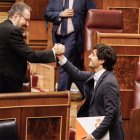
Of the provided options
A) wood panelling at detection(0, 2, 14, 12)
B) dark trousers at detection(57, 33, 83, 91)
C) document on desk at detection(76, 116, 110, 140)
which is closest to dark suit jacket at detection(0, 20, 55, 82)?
document on desk at detection(76, 116, 110, 140)

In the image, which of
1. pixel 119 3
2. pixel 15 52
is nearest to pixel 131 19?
pixel 119 3

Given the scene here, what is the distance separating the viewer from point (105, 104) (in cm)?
108

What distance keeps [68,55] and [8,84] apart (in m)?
0.54

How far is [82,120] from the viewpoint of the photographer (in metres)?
1.07

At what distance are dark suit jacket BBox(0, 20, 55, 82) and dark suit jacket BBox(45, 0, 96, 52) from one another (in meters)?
0.54

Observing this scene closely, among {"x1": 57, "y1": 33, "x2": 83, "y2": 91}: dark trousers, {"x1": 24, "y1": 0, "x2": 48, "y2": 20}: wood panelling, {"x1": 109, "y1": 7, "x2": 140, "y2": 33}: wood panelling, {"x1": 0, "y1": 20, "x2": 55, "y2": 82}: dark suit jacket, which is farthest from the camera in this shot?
{"x1": 24, "y1": 0, "x2": 48, "y2": 20}: wood panelling

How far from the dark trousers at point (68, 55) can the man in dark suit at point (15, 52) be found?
18.5 inches

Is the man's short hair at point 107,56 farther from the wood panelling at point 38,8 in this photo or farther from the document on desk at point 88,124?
the wood panelling at point 38,8

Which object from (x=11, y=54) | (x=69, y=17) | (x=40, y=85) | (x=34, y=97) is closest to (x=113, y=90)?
(x=34, y=97)

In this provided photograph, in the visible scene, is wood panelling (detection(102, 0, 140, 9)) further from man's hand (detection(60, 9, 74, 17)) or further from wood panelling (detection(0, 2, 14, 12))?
wood panelling (detection(0, 2, 14, 12))

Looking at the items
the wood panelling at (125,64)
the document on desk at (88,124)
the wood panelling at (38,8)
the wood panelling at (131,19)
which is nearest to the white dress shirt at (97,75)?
the document on desk at (88,124)

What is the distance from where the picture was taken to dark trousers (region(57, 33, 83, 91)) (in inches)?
68.2

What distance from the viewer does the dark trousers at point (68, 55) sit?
1.73 metres

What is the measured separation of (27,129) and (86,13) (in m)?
0.80
